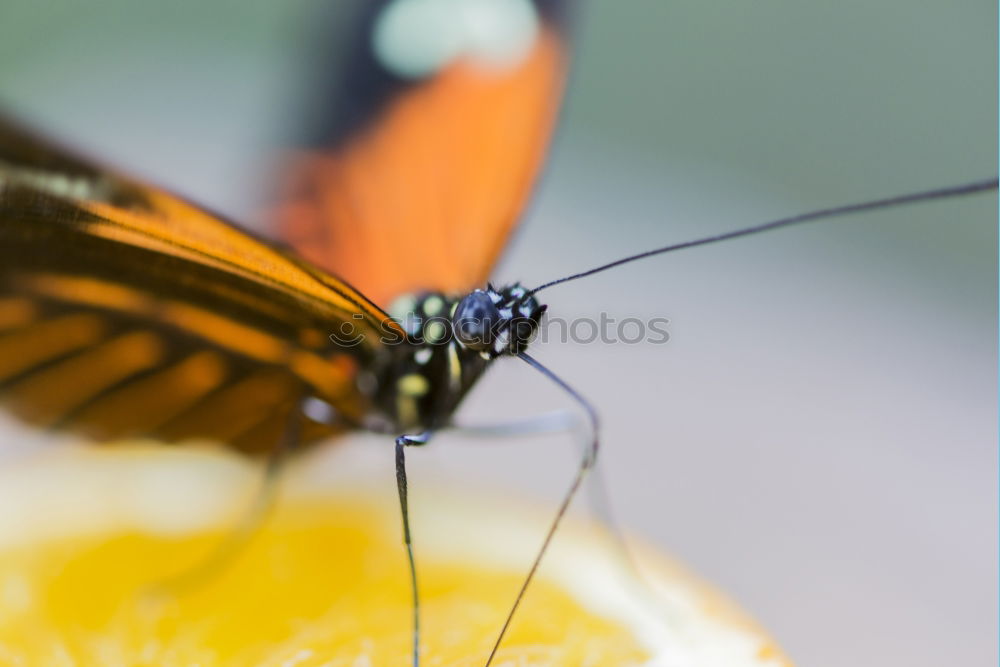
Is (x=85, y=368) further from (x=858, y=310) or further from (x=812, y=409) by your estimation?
(x=858, y=310)

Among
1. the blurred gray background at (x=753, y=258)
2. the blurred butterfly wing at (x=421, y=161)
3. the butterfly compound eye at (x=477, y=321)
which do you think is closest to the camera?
the butterfly compound eye at (x=477, y=321)

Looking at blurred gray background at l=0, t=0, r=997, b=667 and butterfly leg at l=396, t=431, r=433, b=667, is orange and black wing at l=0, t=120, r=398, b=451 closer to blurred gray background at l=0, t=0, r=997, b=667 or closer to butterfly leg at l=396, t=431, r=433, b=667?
butterfly leg at l=396, t=431, r=433, b=667

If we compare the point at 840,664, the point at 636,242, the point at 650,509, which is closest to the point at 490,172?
the point at 650,509

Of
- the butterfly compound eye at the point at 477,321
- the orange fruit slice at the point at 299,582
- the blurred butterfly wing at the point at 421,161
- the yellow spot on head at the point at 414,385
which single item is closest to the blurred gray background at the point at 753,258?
the blurred butterfly wing at the point at 421,161

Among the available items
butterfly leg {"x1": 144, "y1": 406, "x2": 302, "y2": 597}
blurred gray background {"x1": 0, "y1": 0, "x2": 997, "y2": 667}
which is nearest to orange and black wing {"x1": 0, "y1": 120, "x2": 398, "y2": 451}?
butterfly leg {"x1": 144, "y1": 406, "x2": 302, "y2": 597}

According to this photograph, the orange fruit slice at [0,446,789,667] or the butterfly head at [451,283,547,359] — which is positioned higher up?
the butterfly head at [451,283,547,359]

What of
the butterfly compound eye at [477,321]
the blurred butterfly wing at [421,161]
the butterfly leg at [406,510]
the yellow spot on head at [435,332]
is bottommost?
the butterfly leg at [406,510]

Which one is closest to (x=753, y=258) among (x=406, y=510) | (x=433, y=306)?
(x=433, y=306)

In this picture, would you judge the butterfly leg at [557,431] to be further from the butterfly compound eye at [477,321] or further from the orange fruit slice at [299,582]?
the butterfly compound eye at [477,321]
